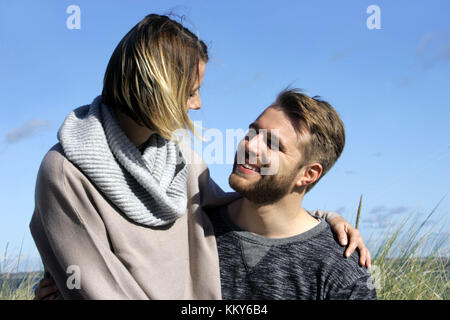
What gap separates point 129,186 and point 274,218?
925 mm

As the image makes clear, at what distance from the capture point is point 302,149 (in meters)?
3.06

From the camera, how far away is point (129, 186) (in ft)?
8.28

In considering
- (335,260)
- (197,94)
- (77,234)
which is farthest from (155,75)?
(335,260)

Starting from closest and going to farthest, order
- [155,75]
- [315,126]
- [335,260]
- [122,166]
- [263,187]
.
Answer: [155,75] → [122,166] → [335,260] → [263,187] → [315,126]

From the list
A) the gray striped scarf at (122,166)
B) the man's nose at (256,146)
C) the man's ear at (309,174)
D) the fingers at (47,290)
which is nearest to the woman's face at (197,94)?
the gray striped scarf at (122,166)

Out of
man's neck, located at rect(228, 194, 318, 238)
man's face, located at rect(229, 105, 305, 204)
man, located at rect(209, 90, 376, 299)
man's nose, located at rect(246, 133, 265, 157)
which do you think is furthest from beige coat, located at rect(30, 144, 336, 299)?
man's nose, located at rect(246, 133, 265, 157)

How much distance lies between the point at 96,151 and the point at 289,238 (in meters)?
1.26

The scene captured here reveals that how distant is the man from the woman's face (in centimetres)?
49

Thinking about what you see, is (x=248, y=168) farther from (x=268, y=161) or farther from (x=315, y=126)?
(x=315, y=126)

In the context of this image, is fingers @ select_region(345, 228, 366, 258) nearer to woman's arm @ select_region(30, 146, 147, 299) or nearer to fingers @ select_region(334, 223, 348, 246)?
fingers @ select_region(334, 223, 348, 246)

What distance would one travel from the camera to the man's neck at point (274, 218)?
293cm

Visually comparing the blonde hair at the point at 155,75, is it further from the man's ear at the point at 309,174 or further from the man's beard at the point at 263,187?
the man's ear at the point at 309,174

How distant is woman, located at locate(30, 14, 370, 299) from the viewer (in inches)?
90.5
